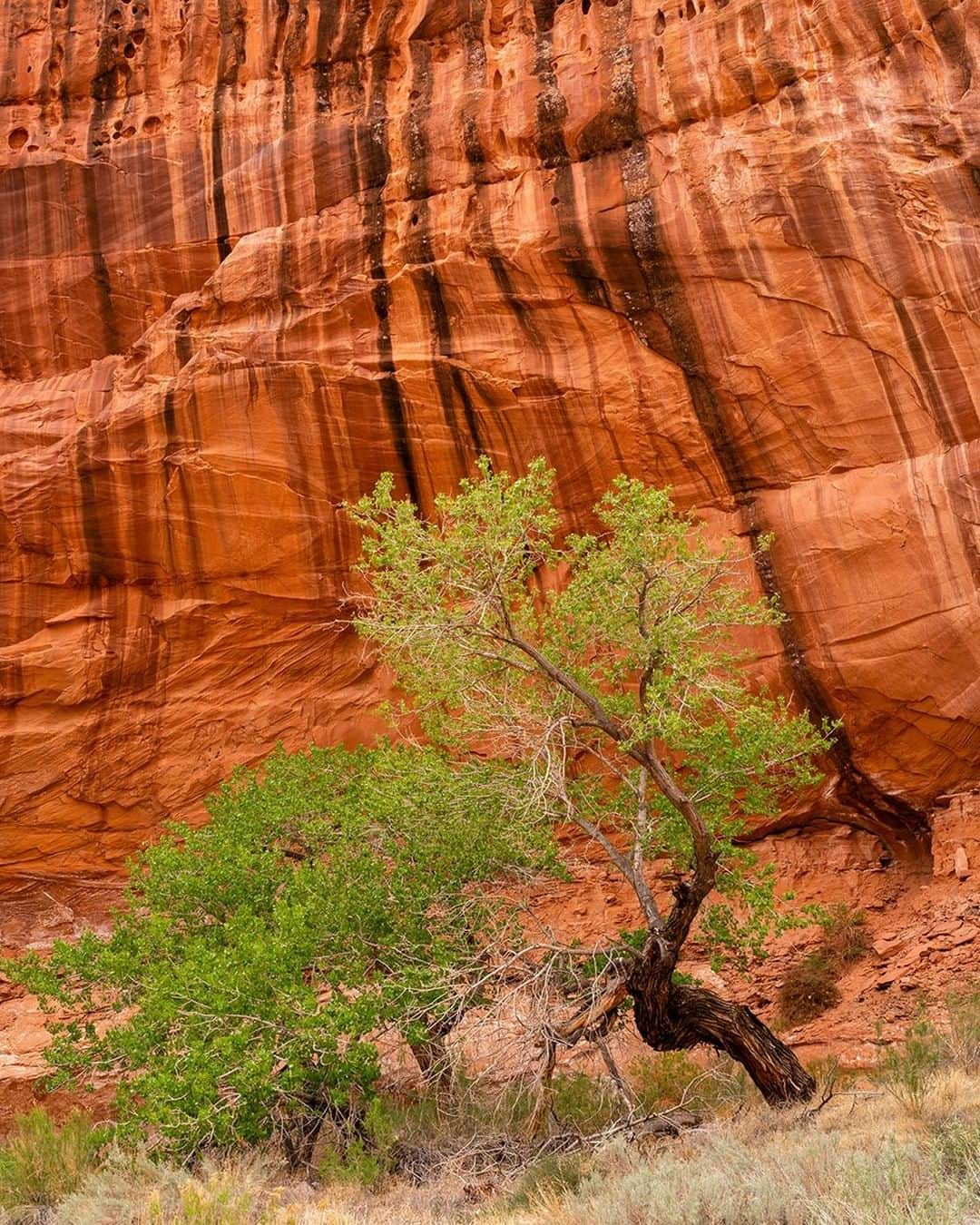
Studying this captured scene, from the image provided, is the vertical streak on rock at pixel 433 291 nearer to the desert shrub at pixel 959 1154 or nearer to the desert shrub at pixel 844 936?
the desert shrub at pixel 844 936

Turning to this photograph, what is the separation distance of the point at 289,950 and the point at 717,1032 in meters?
4.04

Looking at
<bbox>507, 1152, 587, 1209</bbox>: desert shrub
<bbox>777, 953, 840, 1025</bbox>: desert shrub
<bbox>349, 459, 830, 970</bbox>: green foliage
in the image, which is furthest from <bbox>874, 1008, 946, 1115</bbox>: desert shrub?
<bbox>507, 1152, 587, 1209</bbox>: desert shrub

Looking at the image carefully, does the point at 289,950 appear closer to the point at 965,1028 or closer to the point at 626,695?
the point at 626,695

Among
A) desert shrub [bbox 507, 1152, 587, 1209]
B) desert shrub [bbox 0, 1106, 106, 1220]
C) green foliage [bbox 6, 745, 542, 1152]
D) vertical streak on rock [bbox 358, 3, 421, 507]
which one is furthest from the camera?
vertical streak on rock [bbox 358, 3, 421, 507]

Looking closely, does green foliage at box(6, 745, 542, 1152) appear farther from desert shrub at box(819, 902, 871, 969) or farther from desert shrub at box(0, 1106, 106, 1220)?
desert shrub at box(819, 902, 871, 969)

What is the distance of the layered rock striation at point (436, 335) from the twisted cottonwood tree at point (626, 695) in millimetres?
4002

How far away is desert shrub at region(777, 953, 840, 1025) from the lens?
560 inches

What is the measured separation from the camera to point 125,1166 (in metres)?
9.52

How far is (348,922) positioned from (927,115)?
1175cm

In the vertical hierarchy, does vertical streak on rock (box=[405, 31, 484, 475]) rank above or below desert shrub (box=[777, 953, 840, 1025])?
above

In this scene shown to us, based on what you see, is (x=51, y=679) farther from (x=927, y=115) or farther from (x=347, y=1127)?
(x=927, y=115)

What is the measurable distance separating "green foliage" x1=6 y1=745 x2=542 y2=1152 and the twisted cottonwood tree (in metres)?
0.89

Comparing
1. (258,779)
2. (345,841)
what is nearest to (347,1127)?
(345,841)

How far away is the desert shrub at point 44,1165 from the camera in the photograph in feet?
32.1
